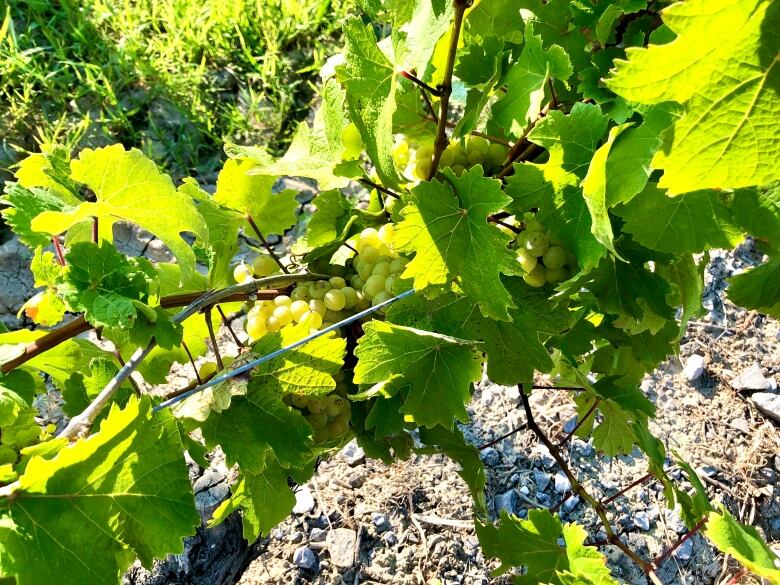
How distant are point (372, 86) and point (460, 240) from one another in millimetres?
314

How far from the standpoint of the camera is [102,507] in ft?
3.35

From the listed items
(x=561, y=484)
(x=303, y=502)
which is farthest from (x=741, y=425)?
(x=303, y=502)

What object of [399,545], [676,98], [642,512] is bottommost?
[642,512]

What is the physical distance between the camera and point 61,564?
99 centimetres

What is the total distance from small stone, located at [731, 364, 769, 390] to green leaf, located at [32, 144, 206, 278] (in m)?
2.65

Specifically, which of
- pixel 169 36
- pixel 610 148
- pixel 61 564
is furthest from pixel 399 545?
pixel 169 36

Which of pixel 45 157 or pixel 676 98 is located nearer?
pixel 676 98

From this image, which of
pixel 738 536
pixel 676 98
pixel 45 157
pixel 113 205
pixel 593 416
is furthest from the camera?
pixel 593 416

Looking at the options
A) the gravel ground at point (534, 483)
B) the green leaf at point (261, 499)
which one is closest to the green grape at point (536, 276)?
the green leaf at point (261, 499)

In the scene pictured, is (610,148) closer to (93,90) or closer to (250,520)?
(250,520)

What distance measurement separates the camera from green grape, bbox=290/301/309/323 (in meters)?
1.42

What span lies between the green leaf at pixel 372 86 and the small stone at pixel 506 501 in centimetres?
179

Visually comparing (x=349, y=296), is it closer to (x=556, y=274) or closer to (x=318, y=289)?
(x=318, y=289)

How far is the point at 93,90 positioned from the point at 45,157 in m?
2.36
